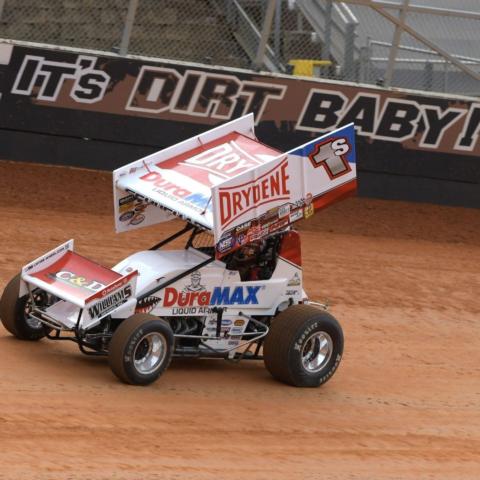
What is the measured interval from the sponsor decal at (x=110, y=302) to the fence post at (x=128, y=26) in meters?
7.99

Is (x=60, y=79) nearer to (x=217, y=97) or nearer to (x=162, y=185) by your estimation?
(x=217, y=97)

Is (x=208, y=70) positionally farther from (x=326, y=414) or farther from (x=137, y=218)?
(x=326, y=414)

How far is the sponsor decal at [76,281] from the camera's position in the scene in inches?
389

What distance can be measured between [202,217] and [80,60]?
757cm

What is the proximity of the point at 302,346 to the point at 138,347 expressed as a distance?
5.12 feet

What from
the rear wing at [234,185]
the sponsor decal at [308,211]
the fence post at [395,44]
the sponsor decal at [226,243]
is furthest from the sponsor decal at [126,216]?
the fence post at [395,44]

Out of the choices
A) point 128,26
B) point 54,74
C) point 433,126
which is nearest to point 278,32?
point 128,26

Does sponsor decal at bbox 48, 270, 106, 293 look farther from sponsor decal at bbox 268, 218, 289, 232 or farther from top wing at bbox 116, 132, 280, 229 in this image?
sponsor decal at bbox 268, 218, 289, 232

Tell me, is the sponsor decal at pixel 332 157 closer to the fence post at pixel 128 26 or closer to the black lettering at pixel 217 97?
the black lettering at pixel 217 97

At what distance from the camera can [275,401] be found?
1013 centimetres

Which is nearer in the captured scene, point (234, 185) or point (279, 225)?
point (234, 185)

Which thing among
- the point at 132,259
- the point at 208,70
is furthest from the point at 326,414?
the point at 208,70

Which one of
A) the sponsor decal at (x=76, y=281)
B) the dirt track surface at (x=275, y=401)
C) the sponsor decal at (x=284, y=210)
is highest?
the sponsor decal at (x=284, y=210)

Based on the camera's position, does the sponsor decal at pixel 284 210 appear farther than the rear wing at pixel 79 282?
Yes
